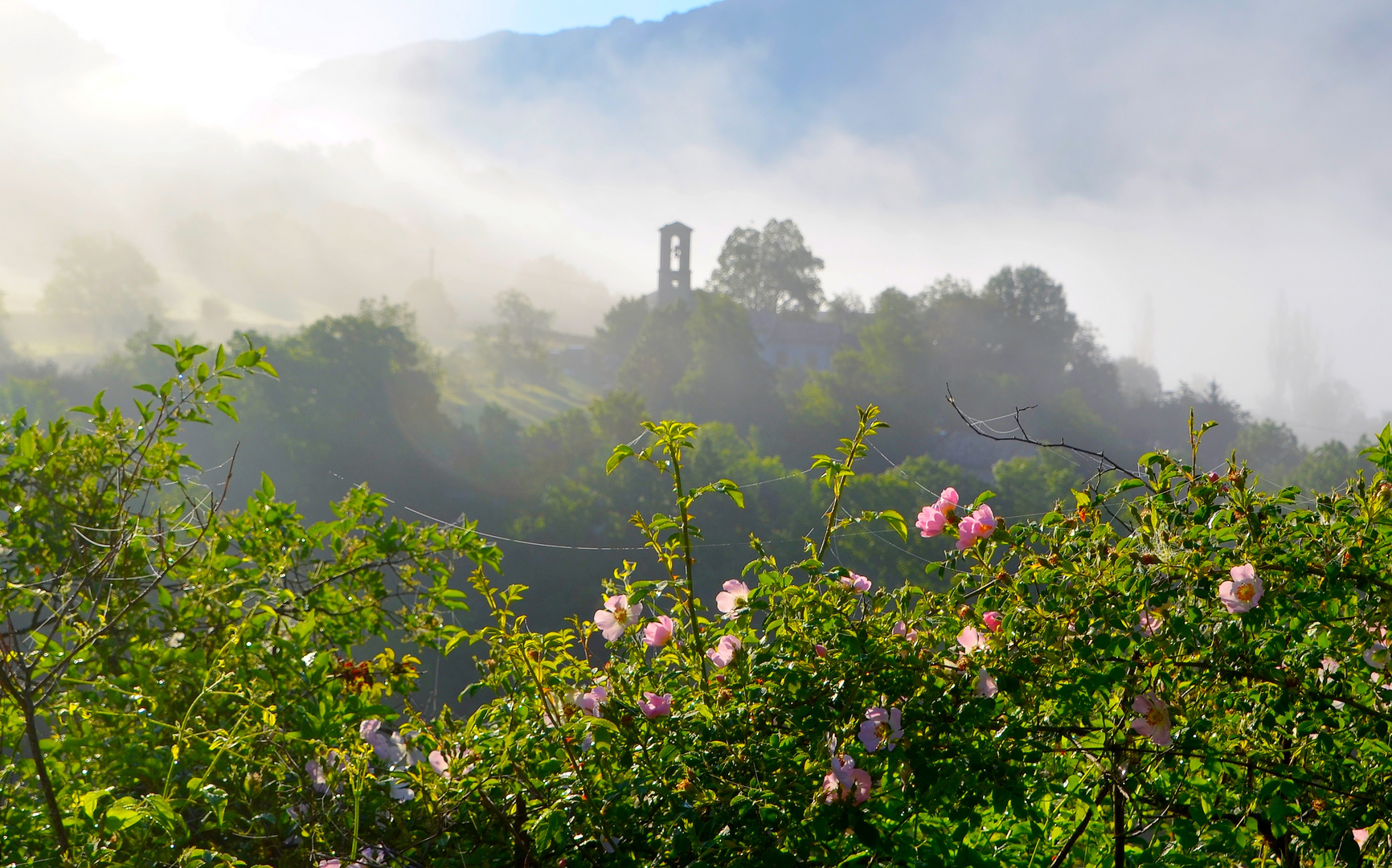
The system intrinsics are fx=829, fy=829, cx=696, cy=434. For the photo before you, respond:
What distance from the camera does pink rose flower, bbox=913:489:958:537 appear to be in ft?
4.87

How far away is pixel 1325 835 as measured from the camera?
1.19 metres

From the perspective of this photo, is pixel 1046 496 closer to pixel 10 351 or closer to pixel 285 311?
pixel 10 351

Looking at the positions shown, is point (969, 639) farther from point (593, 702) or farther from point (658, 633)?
point (593, 702)

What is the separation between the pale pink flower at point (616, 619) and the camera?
143cm

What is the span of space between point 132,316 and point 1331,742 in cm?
7085

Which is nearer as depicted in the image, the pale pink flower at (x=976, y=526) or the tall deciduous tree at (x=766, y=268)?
the pale pink flower at (x=976, y=526)

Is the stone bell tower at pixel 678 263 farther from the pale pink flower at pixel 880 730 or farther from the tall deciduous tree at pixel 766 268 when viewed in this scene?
the pale pink flower at pixel 880 730

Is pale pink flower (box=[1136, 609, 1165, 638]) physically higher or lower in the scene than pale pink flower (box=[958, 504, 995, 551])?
lower

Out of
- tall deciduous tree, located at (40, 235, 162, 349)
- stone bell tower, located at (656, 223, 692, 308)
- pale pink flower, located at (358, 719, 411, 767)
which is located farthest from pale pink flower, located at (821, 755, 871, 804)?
tall deciduous tree, located at (40, 235, 162, 349)

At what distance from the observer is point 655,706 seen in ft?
4.18

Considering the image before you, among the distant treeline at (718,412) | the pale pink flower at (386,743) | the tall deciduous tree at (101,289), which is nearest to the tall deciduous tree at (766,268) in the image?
the distant treeline at (718,412)

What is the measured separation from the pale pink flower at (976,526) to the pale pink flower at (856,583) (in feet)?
0.56

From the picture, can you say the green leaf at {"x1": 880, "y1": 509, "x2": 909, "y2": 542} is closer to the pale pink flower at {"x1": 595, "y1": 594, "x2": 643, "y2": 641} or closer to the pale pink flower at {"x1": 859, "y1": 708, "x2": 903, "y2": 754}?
the pale pink flower at {"x1": 859, "y1": 708, "x2": 903, "y2": 754}

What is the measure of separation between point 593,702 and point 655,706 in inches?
4.6
